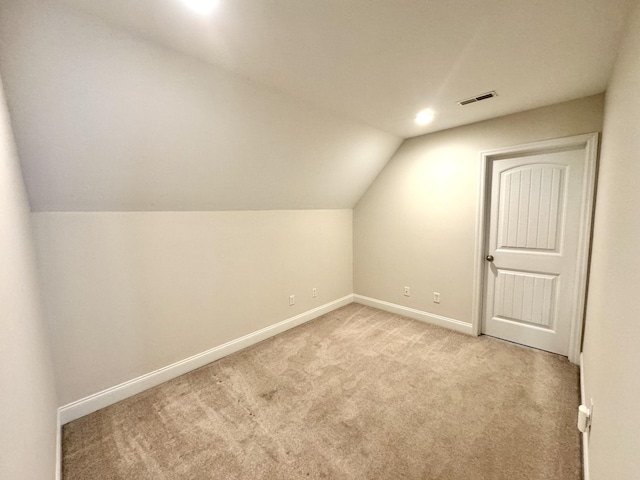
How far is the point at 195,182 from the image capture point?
2119 millimetres

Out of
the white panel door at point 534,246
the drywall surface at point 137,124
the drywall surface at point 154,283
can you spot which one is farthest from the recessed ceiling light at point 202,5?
the white panel door at point 534,246

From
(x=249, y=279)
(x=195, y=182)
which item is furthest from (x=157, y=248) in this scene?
(x=249, y=279)

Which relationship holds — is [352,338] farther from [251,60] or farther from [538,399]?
[251,60]

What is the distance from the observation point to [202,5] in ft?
3.78

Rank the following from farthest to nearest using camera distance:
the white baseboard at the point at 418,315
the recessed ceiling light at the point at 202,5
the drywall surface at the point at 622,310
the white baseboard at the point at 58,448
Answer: the white baseboard at the point at 418,315 < the white baseboard at the point at 58,448 < the recessed ceiling light at the point at 202,5 < the drywall surface at the point at 622,310

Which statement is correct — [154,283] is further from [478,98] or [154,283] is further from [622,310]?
[478,98]

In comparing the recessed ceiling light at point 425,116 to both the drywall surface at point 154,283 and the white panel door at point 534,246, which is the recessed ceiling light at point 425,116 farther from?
the drywall surface at point 154,283

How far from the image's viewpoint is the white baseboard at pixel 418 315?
2992 mm

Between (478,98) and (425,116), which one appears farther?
(425,116)

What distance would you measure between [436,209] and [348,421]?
2320 millimetres

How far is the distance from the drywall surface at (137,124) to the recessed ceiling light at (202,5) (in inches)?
14.6

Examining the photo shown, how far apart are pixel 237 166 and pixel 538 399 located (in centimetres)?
290

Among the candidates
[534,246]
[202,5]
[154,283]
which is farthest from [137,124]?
[534,246]

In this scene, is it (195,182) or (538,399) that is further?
(195,182)
